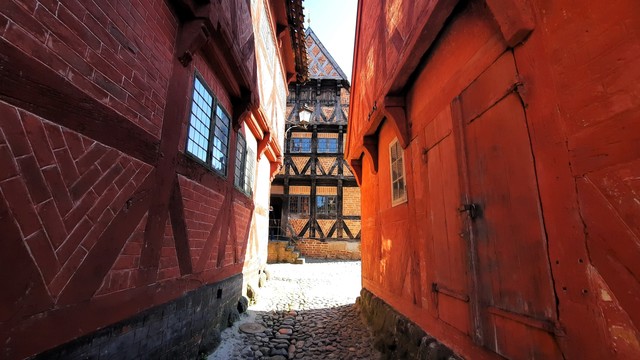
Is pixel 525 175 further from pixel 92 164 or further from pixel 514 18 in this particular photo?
pixel 92 164

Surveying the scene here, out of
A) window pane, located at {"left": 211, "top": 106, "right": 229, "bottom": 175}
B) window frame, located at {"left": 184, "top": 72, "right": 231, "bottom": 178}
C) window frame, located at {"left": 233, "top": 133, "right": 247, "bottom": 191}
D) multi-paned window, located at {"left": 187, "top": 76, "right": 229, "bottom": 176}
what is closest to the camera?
window frame, located at {"left": 184, "top": 72, "right": 231, "bottom": 178}

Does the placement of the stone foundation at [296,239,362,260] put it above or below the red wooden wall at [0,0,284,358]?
below

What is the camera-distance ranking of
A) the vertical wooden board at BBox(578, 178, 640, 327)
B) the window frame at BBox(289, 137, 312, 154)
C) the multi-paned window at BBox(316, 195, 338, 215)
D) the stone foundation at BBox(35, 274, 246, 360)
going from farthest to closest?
the window frame at BBox(289, 137, 312, 154)
the multi-paned window at BBox(316, 195, 338, 215)
the stone foundation at BBox(35, 274, 246, 360)
the vertical wooden board at BBox(578, 178, 640, 327)

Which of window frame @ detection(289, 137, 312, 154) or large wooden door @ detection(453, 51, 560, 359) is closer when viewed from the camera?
large wooden door @ detection(453, 51, 560, 359)

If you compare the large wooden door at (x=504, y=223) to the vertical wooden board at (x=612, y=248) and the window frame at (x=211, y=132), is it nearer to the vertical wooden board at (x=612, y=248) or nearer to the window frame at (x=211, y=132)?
the vertical wooden board at (x=612, y=248)

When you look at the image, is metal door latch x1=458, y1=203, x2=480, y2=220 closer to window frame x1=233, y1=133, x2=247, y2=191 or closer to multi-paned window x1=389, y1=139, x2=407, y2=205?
multi-paned window x1=389, y1=139, x2=407, y2=205

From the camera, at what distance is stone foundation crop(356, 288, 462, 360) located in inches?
119

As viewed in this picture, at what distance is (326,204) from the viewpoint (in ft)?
54.5

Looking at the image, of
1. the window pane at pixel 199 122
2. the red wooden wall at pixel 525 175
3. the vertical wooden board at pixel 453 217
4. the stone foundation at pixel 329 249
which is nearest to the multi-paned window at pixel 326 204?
the stone foundation at pixel 329 249

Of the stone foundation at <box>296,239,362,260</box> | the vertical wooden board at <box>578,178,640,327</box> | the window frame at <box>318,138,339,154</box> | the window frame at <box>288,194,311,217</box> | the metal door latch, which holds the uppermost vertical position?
the window frame at <box>318,138,339,154</box>

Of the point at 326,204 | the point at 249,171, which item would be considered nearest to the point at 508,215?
the point at 249,171

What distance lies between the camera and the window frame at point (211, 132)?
379 cm

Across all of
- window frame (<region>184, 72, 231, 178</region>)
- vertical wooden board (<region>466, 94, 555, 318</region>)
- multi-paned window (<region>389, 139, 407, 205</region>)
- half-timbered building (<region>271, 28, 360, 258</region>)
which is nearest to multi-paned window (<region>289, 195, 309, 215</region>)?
half-timbered building (<region>271, 28, 360, 258</region>)

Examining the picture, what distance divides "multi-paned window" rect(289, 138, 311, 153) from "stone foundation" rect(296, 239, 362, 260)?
17.3 feet
